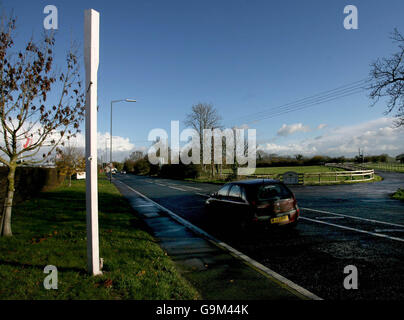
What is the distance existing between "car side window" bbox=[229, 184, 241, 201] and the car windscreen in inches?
21.0

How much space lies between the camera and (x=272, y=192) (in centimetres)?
676

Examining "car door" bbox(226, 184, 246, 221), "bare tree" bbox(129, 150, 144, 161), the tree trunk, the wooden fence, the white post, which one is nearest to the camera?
the white post

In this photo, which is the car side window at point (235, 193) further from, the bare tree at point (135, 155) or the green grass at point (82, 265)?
the bare tree at point (135, 155)

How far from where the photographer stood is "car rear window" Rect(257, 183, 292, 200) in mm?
6543

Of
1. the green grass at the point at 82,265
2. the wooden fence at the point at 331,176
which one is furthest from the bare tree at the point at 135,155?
the green grass at the point at 82,265

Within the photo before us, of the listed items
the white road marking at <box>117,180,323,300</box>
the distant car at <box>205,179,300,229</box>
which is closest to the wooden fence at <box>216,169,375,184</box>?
the distant car at <box>205,179,300,229</box>

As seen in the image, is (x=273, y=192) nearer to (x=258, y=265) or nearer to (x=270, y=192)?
(x=270, y=192)

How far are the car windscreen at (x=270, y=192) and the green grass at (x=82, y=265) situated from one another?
9.47 feet

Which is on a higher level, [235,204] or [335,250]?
[235,204]

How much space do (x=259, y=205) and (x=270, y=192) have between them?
25.0 inches

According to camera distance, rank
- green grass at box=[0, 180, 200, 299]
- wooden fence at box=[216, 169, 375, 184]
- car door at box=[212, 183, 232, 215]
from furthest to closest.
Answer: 1. wooden fence at box=[216, 169, 375, 184]
2. car door at box=[212, 183, 232, 215]
3. green grass at box=[0, 180, 200, 299]

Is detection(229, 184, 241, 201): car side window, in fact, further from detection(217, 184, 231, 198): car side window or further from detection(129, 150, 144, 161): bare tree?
detection(129, 150, 144, 161): bare tree

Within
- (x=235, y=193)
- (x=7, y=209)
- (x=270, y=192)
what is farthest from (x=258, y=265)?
(x=7, y=209)
